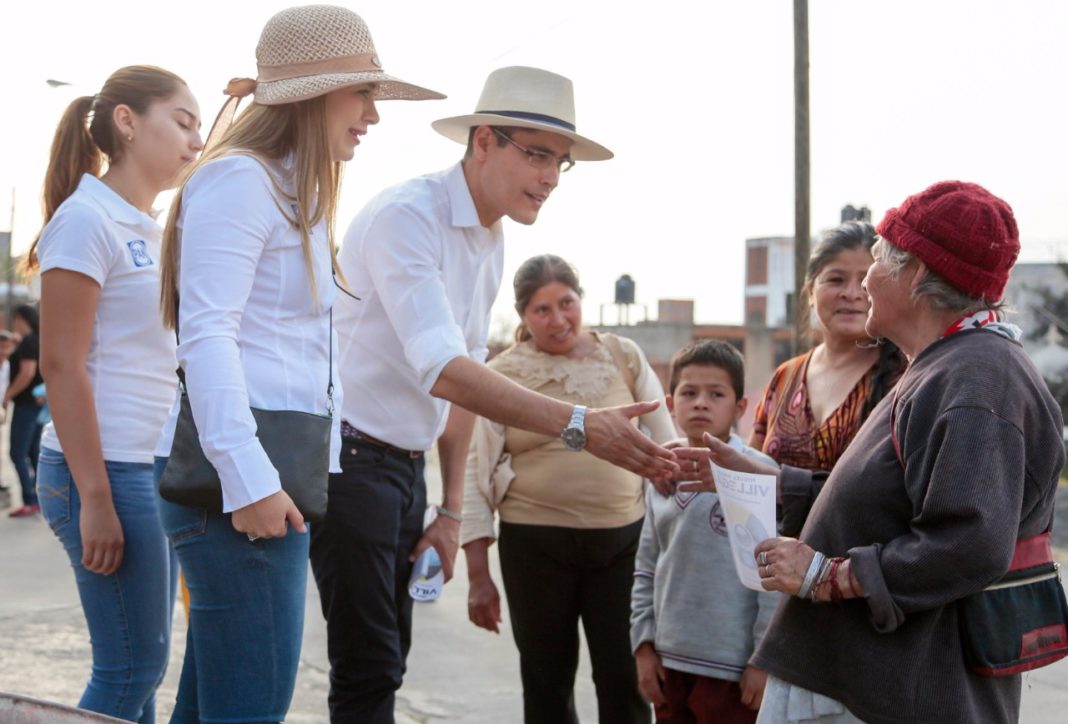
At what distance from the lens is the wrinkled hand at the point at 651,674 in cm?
375

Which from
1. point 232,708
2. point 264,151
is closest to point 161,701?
point 232,708

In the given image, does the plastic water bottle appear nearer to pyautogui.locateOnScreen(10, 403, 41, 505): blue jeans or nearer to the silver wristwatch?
the silver wristwatch

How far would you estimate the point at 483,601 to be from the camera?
439cm

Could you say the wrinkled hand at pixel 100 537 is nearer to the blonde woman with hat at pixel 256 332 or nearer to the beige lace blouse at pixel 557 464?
the blonde woman with hat at pixel 256 332

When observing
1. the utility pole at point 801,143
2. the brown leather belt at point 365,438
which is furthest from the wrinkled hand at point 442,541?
the utility pole at point 801,143

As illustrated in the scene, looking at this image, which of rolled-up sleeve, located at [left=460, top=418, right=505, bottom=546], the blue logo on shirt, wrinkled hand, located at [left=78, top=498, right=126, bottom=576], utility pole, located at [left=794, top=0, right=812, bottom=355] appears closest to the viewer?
wrinkled hand, located at [left=78, top=498, right=126, bottom=576]

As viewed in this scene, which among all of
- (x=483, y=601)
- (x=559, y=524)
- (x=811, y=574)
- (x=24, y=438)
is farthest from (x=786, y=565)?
(x=24, y=438)

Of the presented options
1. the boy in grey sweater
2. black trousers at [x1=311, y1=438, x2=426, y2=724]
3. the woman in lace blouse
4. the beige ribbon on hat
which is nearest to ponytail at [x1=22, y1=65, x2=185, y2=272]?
the beige ribbon on hat

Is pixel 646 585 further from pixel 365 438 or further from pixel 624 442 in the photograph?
pixel 365 438

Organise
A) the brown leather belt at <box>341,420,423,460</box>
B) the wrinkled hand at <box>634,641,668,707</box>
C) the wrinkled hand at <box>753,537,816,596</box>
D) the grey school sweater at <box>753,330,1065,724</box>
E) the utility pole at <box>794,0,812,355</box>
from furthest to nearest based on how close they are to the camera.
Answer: the utility pole at <box>794,0,812,355</box>
the wrinkled hand at <box>634,641,668,707</box>
the brown leather belt at <box>341,420,423,460</box>
the wrinkled hand at <box>753,537,816,596</box>
the grey school sweater at <box>753,330,1065,724</box>

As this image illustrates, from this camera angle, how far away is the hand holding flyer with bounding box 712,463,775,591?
2721 mm

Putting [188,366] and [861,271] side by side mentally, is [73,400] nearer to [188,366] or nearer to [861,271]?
[188,366]

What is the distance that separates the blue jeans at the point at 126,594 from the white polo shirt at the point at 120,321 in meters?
0.08

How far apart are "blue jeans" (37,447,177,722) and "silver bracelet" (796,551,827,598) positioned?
5.10 ft
